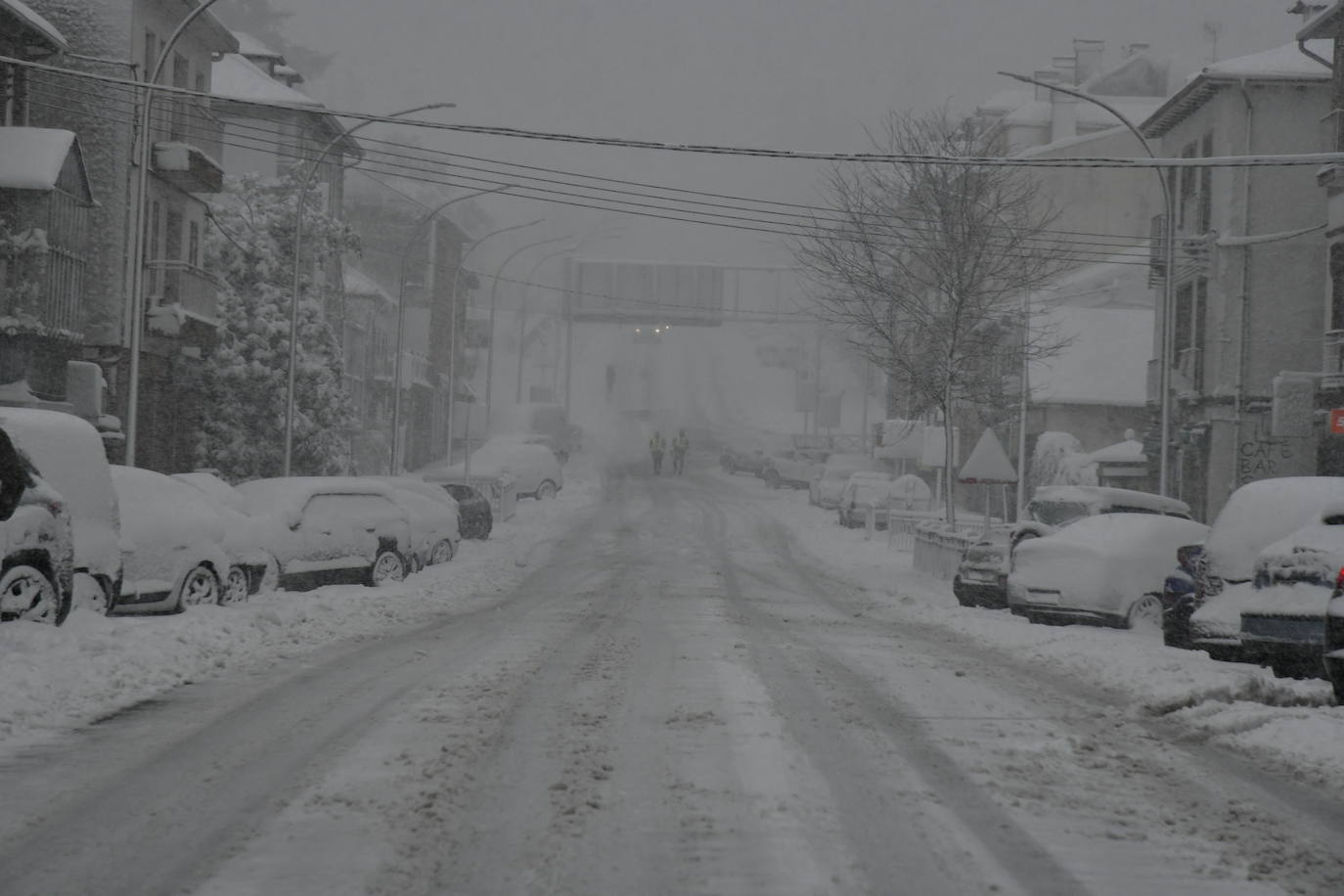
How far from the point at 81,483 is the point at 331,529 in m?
6.93

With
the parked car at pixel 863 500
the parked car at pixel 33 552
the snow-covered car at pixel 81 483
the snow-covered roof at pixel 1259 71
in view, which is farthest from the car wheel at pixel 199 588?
the snow-covered roof at pixel 1259 71

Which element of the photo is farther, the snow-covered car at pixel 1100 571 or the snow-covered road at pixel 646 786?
the snow-covered car at pixel 1100 571

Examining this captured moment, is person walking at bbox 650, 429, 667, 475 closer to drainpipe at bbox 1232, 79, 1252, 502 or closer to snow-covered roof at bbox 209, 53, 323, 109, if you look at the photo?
snow-covered roof at bbox 209, 53, 323, 109

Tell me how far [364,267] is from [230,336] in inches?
1772

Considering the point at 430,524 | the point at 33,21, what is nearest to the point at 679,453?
the point at 430,524

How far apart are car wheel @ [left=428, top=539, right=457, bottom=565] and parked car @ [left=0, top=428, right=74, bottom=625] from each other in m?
14.0

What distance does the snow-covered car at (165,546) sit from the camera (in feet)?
51.1

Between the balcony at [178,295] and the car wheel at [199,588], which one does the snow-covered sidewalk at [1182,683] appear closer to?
the car wheel at [199,588]

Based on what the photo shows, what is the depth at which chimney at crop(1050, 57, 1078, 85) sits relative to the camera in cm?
6594

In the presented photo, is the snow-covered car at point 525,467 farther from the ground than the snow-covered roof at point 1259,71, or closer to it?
closer to it

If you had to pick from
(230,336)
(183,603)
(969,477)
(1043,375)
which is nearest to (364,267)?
(1043,375)

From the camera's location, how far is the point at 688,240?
447ft

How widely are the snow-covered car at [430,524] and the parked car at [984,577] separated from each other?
8853 mm

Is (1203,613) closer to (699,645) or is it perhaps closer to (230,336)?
(699,645)
